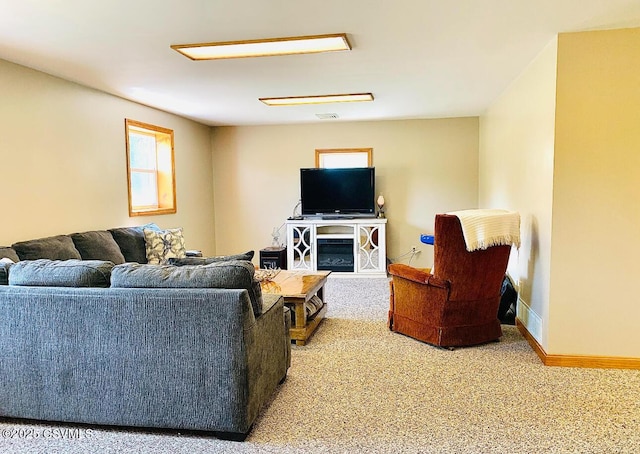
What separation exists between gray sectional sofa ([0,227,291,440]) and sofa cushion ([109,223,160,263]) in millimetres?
2023

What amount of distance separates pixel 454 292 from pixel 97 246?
9.96ft

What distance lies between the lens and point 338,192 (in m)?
6.64

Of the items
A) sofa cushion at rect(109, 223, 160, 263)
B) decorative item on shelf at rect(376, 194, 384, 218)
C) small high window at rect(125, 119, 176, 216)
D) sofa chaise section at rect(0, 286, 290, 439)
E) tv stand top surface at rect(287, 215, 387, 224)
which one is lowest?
sofa chaise section at rect(0, 286, 290, 439)

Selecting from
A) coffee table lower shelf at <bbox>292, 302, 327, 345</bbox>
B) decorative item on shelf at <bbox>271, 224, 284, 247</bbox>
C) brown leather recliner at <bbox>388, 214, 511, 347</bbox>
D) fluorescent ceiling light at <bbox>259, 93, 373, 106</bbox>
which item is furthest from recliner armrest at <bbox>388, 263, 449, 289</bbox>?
decorative item on shelf at <bbox>271, 224, 284, 247</bbox>

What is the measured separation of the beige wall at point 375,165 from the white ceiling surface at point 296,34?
66.8 inches

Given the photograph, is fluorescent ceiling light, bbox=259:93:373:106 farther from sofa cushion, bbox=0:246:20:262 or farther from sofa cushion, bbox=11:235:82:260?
sofa cushion, bbox=0:246:20:262

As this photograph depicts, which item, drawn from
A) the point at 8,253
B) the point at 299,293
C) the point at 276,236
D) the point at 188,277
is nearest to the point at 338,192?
the point at 276,236

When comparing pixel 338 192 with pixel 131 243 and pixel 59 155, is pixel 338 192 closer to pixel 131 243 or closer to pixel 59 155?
pixel 131 243

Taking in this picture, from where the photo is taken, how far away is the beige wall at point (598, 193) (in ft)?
9.84

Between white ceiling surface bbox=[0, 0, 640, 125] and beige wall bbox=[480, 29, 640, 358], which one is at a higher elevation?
white ceiling surface bbox=[0, 0, 640, 125]

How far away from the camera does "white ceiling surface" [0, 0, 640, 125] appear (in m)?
2.50

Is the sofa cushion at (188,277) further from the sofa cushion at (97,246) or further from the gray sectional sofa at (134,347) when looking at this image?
the sofa cushion at (97,246)

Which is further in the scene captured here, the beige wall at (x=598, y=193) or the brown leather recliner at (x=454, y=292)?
the brown leather recliner at (x=454, y=292)

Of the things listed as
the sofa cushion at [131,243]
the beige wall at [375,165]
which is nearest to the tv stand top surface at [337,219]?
the beige wall at [375,165]
